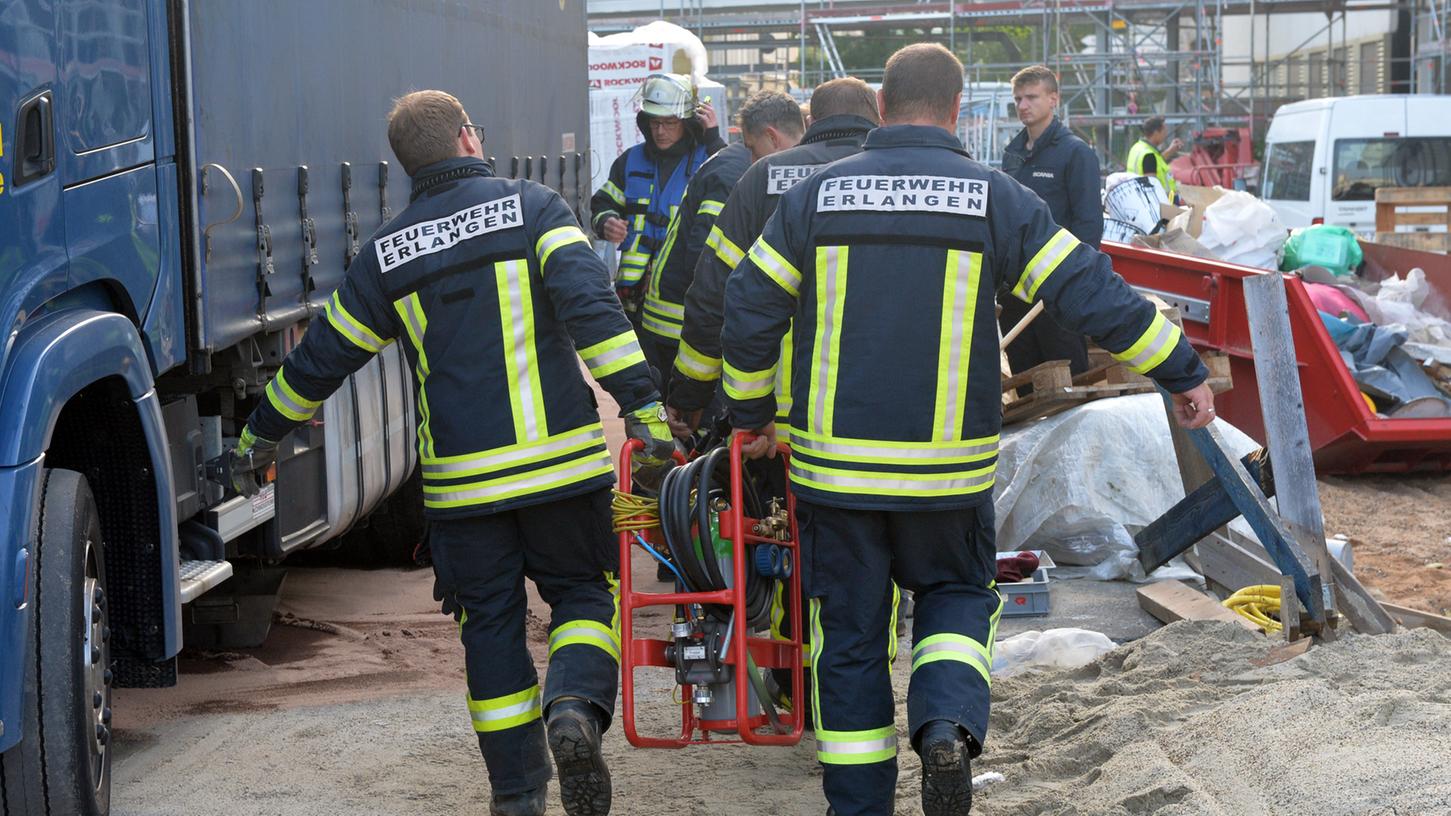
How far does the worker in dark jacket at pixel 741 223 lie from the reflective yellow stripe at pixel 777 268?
29 cm

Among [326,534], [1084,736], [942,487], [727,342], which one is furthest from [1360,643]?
[326,534]

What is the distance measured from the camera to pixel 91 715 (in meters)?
3.99

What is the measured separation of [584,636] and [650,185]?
162 inches

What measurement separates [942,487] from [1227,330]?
5440 millimetres

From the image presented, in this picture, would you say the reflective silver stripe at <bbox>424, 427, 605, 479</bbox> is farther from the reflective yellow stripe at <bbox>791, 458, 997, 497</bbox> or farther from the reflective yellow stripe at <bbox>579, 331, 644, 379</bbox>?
the reflective yellow stripe at <bbox>791, 458, 997, 497</bbox>

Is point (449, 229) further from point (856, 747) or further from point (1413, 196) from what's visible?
point (1413, 196)

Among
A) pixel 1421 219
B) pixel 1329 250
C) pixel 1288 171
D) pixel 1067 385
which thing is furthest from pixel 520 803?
pixel 1288 171

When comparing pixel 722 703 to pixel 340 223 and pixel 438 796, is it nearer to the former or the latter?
pixel 438 796

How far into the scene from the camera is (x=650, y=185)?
818 centimetres

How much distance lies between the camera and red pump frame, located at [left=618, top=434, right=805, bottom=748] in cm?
418

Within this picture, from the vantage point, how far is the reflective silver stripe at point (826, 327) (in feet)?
13.5

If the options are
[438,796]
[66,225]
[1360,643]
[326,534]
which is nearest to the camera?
[66,225]

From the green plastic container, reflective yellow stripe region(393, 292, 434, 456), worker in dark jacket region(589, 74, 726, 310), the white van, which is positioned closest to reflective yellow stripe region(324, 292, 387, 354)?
reflective yellow stripe region(393, 292, 434, 456)

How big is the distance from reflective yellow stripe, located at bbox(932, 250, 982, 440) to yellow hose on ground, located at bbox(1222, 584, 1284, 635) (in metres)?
2.47
